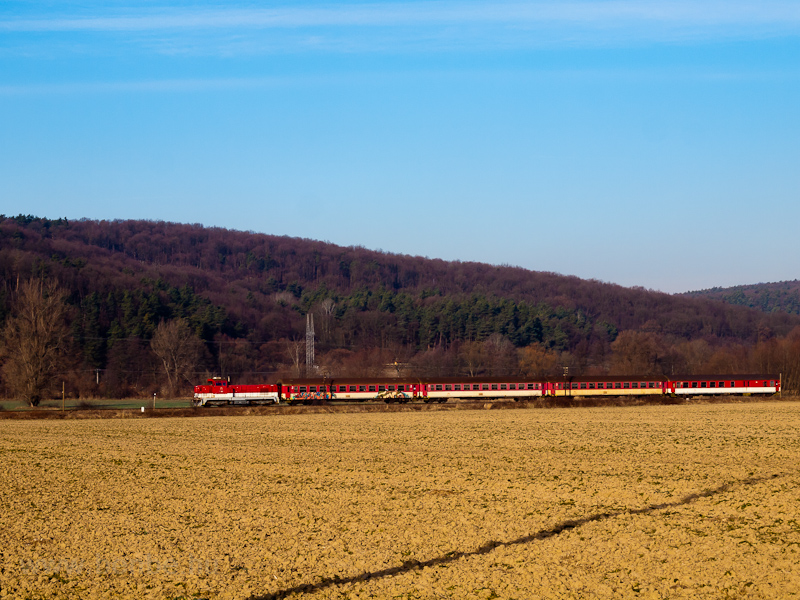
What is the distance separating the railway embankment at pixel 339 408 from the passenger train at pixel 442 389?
5.61 ft

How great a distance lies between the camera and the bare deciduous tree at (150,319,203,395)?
4469 inches

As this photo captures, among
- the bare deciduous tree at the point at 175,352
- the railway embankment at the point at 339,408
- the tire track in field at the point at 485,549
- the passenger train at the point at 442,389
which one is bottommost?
the railway embankment at the point at 339,408

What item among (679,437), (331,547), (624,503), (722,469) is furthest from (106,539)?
(679,437)

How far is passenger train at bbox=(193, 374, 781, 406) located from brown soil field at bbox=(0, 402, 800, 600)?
31.0 meters

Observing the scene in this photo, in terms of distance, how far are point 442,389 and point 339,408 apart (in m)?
10.8

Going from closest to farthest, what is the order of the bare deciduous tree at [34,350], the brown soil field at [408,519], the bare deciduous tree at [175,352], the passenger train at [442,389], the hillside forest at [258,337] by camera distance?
the brown soil field at [408,519], the passenger train at [442,389], the bare deciduous tree at [34,350], the hillside forest at [258,337], the bare deciduous tree at [175,352]

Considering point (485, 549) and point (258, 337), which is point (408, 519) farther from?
point (258, 337)

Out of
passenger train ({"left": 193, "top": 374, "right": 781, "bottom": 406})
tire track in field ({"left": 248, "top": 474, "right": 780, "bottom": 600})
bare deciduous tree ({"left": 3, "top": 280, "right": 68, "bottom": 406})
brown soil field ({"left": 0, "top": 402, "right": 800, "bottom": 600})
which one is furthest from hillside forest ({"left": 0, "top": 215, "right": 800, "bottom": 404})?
tire track in field ({"left": 248, "top": 474, "right": 780, "bottom": 600})

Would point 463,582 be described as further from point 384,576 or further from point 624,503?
point 624,503

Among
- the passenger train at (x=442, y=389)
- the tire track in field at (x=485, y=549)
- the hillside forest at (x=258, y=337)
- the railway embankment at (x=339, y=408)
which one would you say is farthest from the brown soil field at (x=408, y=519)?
the hillside forest at (x=258, y=337)

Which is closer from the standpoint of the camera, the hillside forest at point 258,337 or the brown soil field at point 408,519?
the brown soil field at point 408,519

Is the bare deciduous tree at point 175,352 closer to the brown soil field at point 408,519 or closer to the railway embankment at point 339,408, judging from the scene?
the railway embankment at point 339,408

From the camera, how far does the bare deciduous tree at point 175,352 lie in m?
114

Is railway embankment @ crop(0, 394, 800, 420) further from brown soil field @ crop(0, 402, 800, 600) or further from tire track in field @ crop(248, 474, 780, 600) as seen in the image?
tire track in field @ crop(248, 474, 780, 600)
